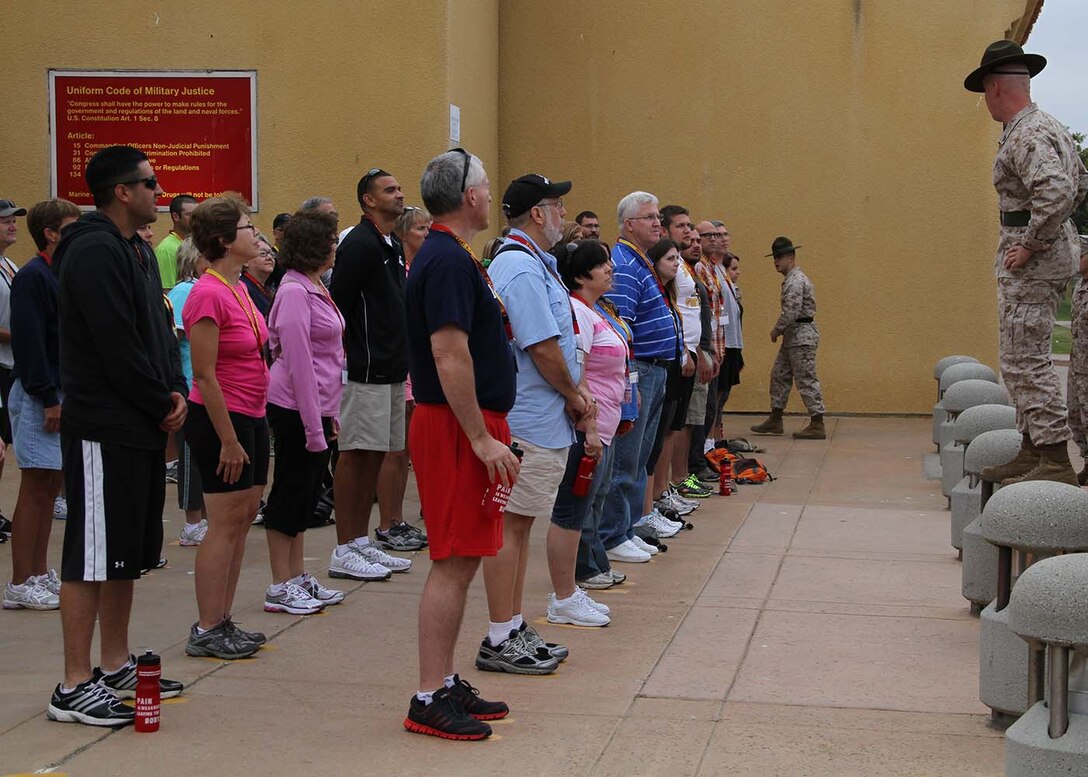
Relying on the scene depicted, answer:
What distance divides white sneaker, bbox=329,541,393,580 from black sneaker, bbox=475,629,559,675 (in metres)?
1.89

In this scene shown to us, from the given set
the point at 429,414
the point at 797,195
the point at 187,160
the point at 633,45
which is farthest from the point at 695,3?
the point at 429,414

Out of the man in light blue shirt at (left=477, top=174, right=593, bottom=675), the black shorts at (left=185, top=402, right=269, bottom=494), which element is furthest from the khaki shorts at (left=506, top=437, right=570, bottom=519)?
the black shorts at (left=185, top=402, right=269, bottom=494)

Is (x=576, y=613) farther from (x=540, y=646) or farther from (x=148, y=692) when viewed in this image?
(x=148, y=692)

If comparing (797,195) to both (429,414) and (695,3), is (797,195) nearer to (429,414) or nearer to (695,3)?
(695,3)

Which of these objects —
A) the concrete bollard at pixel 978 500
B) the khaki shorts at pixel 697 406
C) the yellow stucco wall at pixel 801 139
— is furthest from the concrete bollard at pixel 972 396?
the yellow stucco wall at pixel 801 139

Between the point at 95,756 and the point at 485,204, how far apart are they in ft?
7.87

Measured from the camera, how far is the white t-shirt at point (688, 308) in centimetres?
968

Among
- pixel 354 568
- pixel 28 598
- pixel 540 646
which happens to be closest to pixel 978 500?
pixel 540 646

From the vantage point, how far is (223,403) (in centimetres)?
584

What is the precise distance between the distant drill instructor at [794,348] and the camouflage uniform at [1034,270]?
764 centimetres

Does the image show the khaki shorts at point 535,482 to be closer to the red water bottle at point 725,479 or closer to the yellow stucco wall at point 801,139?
the red water bottle at point 725,479

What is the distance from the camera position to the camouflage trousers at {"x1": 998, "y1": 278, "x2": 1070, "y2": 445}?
716 centimetres

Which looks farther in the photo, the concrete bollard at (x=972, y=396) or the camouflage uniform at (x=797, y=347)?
the camouflage uniform at (x=797, y=347)

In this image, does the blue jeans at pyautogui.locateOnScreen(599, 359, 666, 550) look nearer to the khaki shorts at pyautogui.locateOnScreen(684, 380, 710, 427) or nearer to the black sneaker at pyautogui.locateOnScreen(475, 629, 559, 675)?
the black sneaker at pyautogui.locateOnScreen(475, 629, 559, 675)
